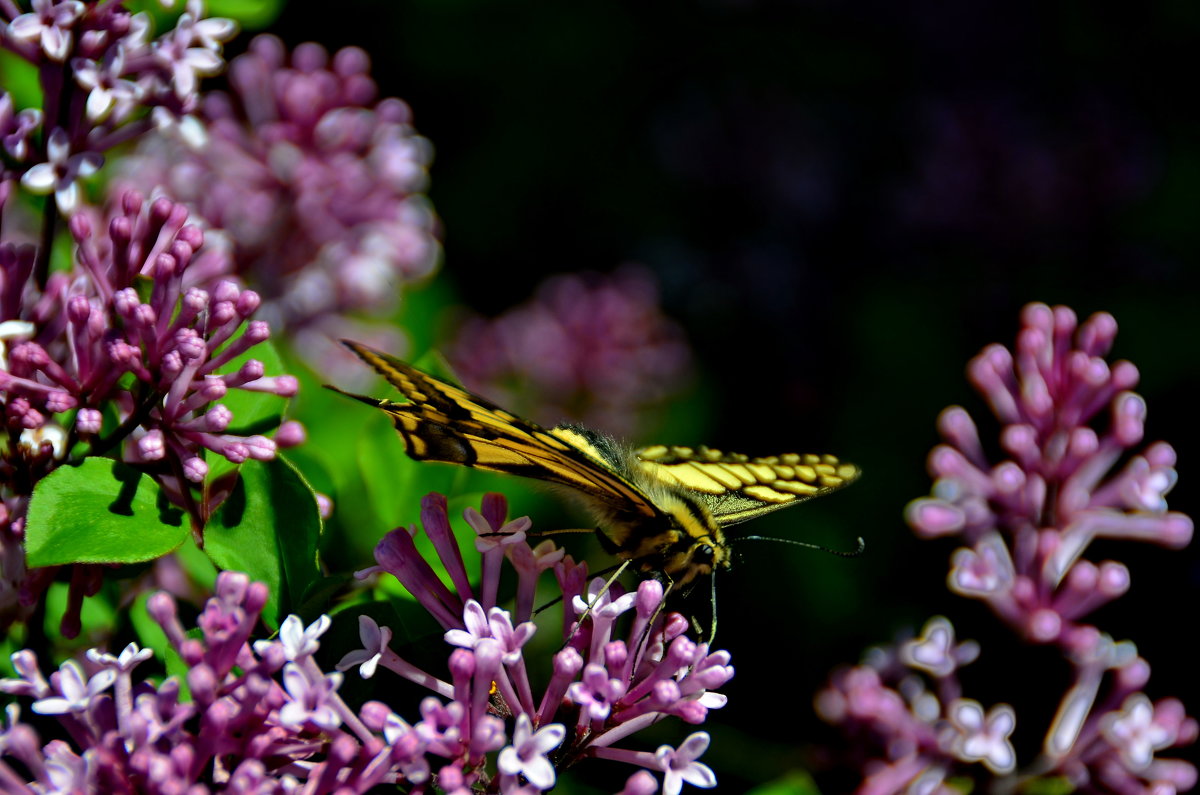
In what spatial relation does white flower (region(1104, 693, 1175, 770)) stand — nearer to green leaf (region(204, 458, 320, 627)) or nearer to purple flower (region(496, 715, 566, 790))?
purple flower (region(496, 715, 566, 790))

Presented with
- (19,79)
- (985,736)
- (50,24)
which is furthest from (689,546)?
(19,79)

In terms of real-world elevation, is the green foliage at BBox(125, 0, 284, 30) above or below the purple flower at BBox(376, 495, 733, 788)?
above

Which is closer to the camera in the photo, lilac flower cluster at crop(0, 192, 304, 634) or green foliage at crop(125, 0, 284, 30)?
lilac flower cluster at crop(0, 192, 304, 634)

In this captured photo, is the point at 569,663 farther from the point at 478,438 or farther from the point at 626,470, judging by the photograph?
the point at 626,470

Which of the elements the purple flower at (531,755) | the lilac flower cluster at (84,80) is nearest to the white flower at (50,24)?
the lilac flower cluster at (84,80)

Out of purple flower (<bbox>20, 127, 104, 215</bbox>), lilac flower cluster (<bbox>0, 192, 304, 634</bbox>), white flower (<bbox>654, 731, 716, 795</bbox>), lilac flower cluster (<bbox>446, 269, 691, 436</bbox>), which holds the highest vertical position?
purple flower (<bbox>20, 127, 104, 215</bbox>)

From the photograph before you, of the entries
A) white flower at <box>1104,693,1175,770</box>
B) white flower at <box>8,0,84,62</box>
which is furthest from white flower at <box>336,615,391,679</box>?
white flower at <box>1104,693,1175,770</box>

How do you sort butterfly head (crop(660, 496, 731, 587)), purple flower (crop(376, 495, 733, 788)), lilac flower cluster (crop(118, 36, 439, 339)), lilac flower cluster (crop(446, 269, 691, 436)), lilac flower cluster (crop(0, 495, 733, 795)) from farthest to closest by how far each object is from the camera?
lilac flower cluster (crop(446, 269, 691, 436)) < lilac flower cluster (crop(118, 36, 439, 339)) < butterfly head (crop(660, 496, 731, 587)) < purple flower (crop(376, 495, 733, 788)) < lilac flower cluster (crop(0, 495, 733, 795))

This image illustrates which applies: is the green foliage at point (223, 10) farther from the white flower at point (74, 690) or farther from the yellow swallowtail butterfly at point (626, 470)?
the white flower at point (74, 690)
